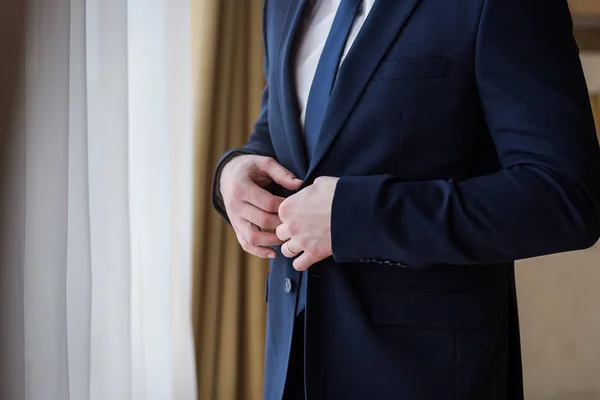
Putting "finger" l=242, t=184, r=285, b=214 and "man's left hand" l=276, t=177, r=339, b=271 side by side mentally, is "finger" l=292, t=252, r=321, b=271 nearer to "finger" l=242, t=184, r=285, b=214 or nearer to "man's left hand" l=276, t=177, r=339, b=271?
"man's left hand" l=276, t=177, r=339, b=271

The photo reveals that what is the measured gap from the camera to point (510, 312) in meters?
0.85

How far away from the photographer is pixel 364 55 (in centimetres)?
75

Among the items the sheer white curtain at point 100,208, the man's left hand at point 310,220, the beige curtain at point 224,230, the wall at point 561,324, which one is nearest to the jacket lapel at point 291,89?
the man's left hand at point 310,220

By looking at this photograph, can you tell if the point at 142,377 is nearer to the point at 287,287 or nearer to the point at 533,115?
the point at 287,287

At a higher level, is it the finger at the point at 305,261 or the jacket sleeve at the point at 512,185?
the jacket sleeve at the point at 512,185

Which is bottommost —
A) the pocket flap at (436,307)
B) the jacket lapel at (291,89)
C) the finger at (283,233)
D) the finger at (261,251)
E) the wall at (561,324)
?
the wall at (561,324)

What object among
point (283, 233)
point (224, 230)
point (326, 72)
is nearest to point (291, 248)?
point (283, 233)

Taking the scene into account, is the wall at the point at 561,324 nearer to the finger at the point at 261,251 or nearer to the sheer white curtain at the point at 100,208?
the sheer white curtain at the point at 100,208

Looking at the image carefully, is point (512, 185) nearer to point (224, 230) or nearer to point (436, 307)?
point (436, 307)

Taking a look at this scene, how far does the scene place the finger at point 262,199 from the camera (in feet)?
2.73

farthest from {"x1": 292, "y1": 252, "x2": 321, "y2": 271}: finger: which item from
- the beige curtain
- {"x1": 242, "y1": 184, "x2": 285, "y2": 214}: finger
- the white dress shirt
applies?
the beige curtain

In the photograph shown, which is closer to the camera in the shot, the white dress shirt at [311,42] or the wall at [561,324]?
the white dress shirt at [311,42]

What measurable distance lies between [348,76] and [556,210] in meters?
0.32

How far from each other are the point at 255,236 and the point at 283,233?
0.09 m
